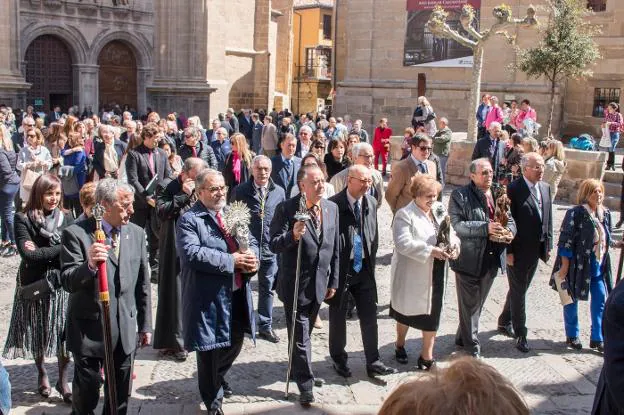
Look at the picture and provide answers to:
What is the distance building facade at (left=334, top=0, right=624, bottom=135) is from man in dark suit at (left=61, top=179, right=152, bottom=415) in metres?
19.6

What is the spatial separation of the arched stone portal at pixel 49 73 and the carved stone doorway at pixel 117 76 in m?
1.58

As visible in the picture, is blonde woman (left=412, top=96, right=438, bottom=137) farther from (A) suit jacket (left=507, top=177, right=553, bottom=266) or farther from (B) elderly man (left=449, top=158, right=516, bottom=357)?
(B) elderly man (left=449, top=158, right=516, bottom=357)

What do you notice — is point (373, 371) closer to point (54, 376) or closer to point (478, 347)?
point (478, 347)

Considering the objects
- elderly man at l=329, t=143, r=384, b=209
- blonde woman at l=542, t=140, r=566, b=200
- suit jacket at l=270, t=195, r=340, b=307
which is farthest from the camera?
blonde woman at l=542, t=140, r=566, b=200

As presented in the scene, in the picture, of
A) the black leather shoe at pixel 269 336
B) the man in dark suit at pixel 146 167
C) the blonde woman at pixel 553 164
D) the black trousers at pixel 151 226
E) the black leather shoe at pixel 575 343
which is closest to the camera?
the black leather shoe at pixel 575 343

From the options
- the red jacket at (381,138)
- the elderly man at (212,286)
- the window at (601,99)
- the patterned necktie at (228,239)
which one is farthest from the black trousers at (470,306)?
the window at (601,99)

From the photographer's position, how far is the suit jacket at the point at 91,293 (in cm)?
474

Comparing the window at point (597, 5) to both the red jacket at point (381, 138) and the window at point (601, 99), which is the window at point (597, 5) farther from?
the red jacket at point (381, 138)

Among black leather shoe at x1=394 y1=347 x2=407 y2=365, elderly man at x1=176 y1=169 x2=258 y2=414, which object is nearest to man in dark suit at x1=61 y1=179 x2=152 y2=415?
elderly man at x1=176 y1=169 x2=258 y2=414

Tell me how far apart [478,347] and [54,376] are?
3.79 m

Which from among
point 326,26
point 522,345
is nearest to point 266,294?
point 522,345

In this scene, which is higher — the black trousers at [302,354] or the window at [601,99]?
the window at [601,99]

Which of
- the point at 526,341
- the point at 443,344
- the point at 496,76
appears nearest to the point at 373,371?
the point at 443,344

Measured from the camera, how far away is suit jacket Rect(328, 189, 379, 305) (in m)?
6.29
